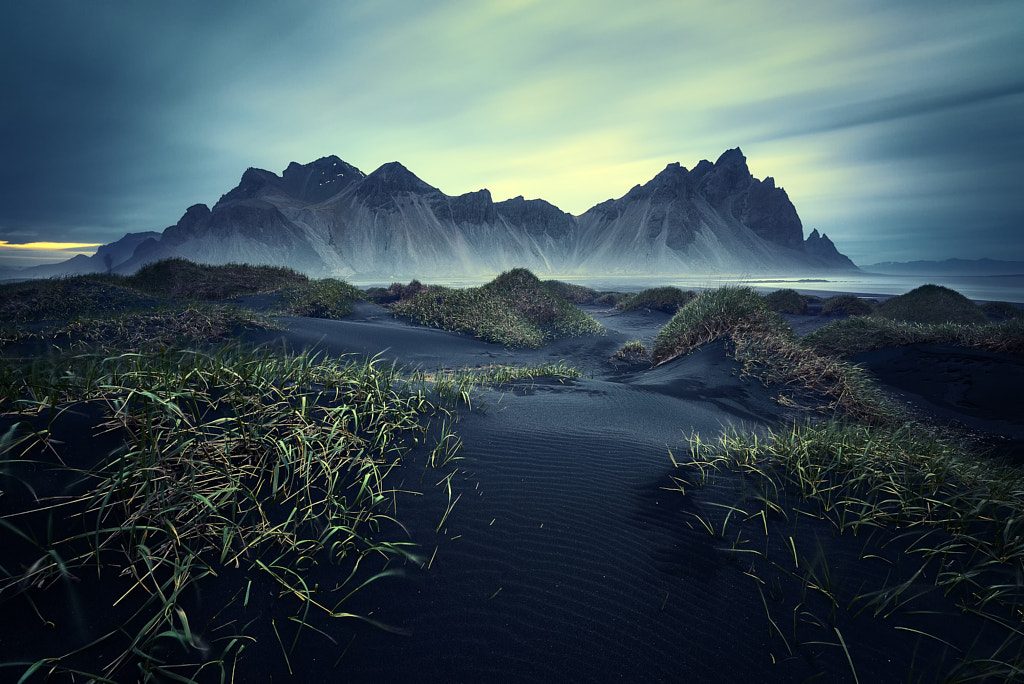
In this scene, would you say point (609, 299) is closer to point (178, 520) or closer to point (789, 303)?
point (789, 303)

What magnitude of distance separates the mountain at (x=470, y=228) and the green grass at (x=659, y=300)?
10680 cm

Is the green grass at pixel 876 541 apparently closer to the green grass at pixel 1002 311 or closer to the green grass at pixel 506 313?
the green grass at pixel 506 313

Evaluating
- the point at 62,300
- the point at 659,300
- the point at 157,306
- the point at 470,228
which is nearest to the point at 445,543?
the point at 157,306

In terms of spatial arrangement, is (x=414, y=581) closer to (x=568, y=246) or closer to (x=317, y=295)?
(x=317, y=295)

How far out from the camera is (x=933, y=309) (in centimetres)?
1794

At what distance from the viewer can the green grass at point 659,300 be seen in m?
24.4

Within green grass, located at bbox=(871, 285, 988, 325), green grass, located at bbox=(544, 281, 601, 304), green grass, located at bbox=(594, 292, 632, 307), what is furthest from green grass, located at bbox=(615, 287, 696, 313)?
green grass, located at bbox=(871, 285, 988, 325)

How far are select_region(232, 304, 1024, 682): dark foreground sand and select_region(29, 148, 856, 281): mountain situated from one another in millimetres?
122327

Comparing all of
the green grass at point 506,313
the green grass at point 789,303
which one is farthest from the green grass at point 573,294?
the green grass at point 506,313

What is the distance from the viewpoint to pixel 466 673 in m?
1.76

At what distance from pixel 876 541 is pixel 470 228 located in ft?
481

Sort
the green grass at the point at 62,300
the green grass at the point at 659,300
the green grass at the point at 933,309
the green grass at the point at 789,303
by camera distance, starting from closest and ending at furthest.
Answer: the green grass at the point at 62,300 < the green grass at the point at 933,309 < the green grass at the point at 659,300 < the green grass at the point at 789,303

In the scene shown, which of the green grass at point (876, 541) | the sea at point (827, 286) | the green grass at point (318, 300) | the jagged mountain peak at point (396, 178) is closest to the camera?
the green grass at point (876, 541)

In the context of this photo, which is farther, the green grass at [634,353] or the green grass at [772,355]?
the green grass at [634,353]
